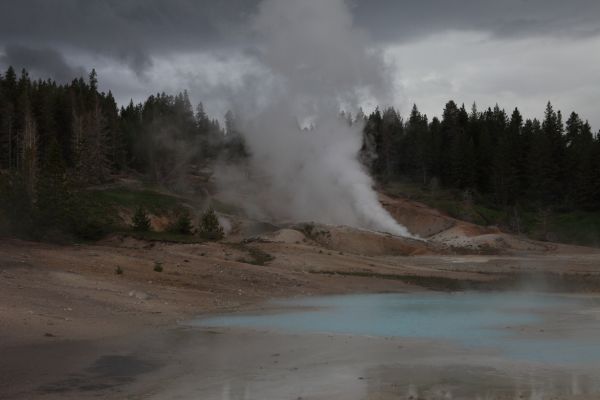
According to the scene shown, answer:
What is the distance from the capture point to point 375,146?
12375 centimetres

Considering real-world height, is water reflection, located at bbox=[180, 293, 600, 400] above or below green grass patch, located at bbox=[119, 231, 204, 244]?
below

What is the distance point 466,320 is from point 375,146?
102040mm

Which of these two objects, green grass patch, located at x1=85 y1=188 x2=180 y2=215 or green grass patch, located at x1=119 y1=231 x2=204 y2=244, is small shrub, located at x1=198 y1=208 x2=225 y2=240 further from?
green grass patch, located at x1=85 y1=188 x2=180 y2=215

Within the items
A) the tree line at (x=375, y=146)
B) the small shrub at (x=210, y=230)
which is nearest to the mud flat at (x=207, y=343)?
the small shrub at (x=210, y=230)

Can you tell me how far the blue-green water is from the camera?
17281 mm

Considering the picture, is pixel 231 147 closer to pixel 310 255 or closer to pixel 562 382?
pixel 310 255

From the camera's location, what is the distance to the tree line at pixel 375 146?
298 feet

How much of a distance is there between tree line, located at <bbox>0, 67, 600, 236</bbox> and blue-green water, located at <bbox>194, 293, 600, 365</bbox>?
45.8m

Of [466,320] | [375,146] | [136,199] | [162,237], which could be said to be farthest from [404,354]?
[375,146]

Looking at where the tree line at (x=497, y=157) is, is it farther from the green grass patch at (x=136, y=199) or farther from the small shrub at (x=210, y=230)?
the small shrub at (x=210, y=230)

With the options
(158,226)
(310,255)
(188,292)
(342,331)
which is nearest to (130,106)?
(158,226)

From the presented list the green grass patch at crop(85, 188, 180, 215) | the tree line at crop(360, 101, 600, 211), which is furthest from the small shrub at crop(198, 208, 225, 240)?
the tree line at crop(360, 101, 600, 211)

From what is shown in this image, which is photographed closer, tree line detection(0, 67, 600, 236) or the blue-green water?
the blue-green water

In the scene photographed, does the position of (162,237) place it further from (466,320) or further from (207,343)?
(207,343)
